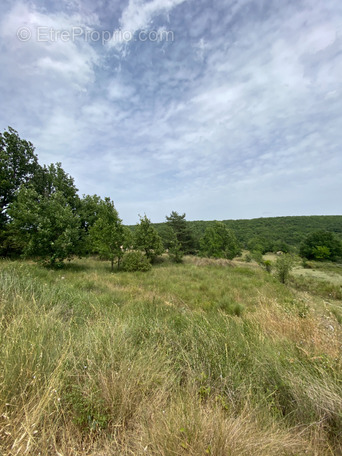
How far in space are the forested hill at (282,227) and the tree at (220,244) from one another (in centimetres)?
2082

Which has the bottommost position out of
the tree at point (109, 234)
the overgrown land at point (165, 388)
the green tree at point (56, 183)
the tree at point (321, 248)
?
the tree at point (321, 248)

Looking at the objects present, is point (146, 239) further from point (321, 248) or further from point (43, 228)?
point (321, 248)

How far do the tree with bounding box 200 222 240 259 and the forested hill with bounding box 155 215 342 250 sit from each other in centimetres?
2082

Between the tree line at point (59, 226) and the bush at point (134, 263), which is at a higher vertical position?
the tree line at point (59, 226)

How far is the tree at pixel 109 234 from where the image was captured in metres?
15.5

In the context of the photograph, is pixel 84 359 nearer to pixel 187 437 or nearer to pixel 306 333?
pixel 187 437

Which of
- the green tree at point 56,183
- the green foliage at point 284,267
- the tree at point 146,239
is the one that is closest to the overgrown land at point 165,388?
the green foliage at point 284,267

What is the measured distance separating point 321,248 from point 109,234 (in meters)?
37.6

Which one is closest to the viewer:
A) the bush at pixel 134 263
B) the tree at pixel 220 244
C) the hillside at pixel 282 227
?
the bush at pixel 134 263

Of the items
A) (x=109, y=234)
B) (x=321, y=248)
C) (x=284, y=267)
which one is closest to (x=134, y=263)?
(x=109, y=234)

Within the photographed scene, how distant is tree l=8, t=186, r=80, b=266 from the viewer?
41.8 feet

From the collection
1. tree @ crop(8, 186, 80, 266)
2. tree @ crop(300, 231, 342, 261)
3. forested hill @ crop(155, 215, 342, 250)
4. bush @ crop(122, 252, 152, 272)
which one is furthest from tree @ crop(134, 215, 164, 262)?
tree @ crop(300, 231, 342, 261)

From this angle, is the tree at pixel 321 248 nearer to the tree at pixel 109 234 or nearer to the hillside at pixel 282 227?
the hillside at pixel 282 227

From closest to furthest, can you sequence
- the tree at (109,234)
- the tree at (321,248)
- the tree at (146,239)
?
1. the tree at (109,234)
2. the tree at (146,239)
3. the tree at (321,248)
